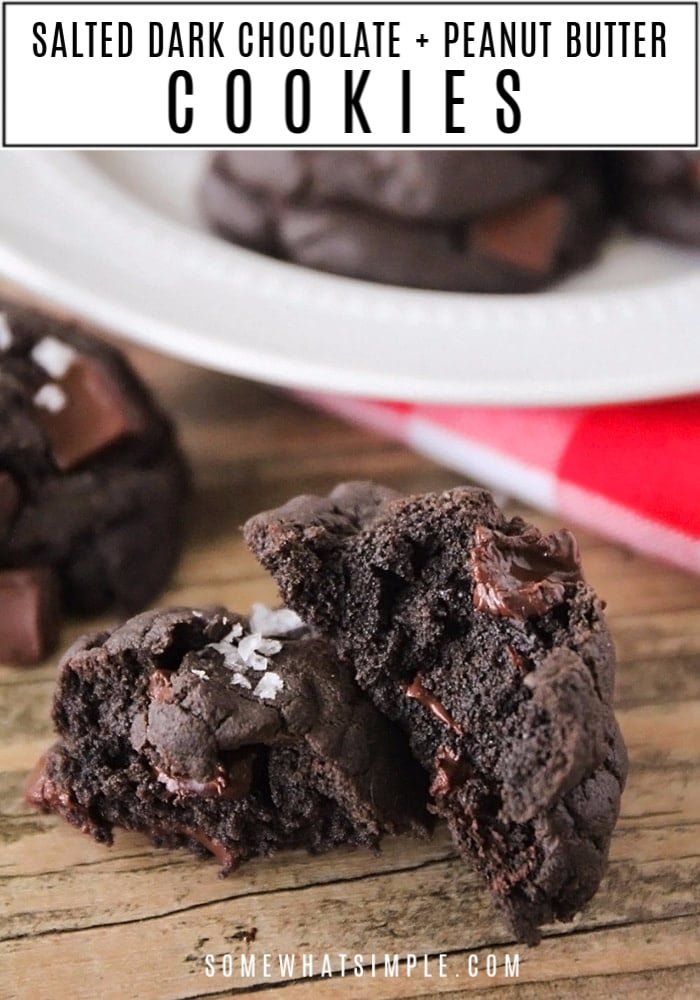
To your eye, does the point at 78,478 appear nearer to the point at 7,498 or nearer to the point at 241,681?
the point at 7,498

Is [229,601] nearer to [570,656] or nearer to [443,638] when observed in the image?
[443,638]

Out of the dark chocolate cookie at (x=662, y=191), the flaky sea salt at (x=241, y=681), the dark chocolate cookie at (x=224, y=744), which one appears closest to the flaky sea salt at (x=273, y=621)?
the dark chocolate cookie at (x=224, y=744)

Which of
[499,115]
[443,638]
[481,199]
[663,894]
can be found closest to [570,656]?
[443,638]

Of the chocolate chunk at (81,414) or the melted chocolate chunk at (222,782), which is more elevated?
the chocolate chunk at (81,414)

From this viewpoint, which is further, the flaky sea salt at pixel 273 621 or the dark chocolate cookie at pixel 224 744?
the flaky sea salt at pixel 273 621

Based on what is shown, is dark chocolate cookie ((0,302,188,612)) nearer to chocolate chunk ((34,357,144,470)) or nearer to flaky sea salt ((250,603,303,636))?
chocolate chunk ((34,357,144,470))

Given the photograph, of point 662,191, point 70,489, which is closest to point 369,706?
point 70,489

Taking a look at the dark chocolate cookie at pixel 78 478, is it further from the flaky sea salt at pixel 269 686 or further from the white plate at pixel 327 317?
the flaky sea salt at pixel 269 686

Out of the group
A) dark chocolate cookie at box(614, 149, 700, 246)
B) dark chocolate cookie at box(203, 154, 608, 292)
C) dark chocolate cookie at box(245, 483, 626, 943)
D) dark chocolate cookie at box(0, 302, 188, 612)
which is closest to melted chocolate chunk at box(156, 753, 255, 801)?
dark chocolate cookie at box(245, 483, 626, 943)
